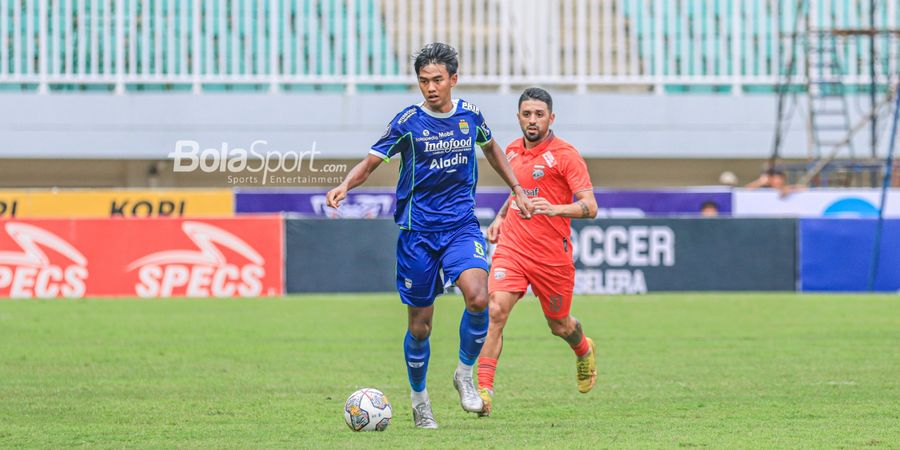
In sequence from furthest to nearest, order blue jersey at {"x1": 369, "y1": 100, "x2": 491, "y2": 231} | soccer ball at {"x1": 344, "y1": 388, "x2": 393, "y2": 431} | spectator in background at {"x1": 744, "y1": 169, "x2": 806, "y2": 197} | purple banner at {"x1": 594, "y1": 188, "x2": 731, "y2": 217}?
spectator in background at {"x1": 744, "y1": 169, "x2": 806, "y2": 197}, purple banner at {"x1": 594, "y1": 188, "x2": 731, "y2": 217}, blue jersey at {"x1": 369, "y1": 100, "x2": 491, "y2": 231}, soccer ball at {"x1": 344, "y1": 388, "x2": 393, "y2": 431}

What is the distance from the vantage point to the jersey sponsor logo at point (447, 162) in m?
8.62

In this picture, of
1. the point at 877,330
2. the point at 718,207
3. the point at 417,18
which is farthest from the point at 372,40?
the point at 877,330

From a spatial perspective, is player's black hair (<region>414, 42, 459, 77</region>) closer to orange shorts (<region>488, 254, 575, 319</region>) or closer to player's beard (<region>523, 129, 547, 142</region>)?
player's beard (<region>523, 129, 547, 142</region>)

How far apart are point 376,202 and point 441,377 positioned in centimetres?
1430

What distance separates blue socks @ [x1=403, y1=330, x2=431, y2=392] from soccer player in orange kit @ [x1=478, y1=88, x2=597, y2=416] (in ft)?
2.60

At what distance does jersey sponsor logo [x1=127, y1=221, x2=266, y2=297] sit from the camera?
23.1m

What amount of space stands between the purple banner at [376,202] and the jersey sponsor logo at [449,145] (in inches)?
678

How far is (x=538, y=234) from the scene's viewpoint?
10.0 metres

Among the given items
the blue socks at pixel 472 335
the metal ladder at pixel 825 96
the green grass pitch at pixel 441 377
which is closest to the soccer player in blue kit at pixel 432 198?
the blue socks at pixel 472 335

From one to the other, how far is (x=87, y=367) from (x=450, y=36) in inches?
796

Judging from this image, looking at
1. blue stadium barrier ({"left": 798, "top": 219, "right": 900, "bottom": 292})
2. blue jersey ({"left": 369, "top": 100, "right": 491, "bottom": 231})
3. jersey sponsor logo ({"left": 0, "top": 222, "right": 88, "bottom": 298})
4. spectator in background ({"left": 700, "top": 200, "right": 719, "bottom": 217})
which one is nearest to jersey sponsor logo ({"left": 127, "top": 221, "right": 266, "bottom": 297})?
jersey sponsor logo ({"left": 0, "top": 222, "right": 88, "bottom": 298})

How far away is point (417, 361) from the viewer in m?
8.79

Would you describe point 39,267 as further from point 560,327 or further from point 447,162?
point 447,162
